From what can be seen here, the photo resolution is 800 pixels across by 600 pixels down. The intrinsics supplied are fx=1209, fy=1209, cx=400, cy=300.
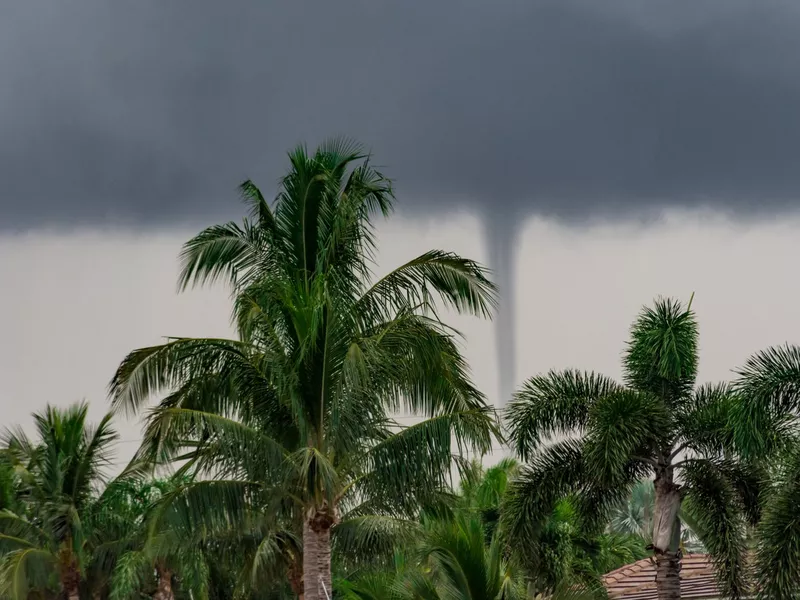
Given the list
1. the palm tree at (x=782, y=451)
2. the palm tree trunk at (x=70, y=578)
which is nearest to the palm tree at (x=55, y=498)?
the palm tree trunk at (x=70, y=578)

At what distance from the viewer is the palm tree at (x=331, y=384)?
1927 cm

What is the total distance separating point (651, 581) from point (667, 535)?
739 centimetres

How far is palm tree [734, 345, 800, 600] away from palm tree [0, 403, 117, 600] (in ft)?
67.5

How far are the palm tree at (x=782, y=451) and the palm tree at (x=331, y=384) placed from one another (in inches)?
162

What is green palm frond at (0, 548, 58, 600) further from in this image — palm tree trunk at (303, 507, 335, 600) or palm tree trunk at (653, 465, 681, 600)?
palm tree trunk at (653, 465, 681, 600)

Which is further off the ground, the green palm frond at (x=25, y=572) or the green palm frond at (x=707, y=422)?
the green palm frond at (x=707, y=422)

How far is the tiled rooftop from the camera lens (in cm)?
2791

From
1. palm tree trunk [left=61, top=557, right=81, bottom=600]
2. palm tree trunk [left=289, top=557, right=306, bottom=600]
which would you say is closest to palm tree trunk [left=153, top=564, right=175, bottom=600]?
palm tree trunk [left=61, top=557, right=81, bottom=600]

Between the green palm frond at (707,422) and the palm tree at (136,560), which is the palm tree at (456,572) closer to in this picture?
the green palm frond at (707,422)

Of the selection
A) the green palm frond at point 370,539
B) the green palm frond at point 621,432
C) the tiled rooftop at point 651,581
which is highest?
the green palm frond at point 621,432

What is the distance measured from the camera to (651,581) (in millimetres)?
29656

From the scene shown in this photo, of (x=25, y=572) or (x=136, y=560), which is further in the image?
(x=136, y=560)

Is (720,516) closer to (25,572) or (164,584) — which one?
(25,572)

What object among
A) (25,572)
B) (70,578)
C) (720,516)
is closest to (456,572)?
(720,516)
